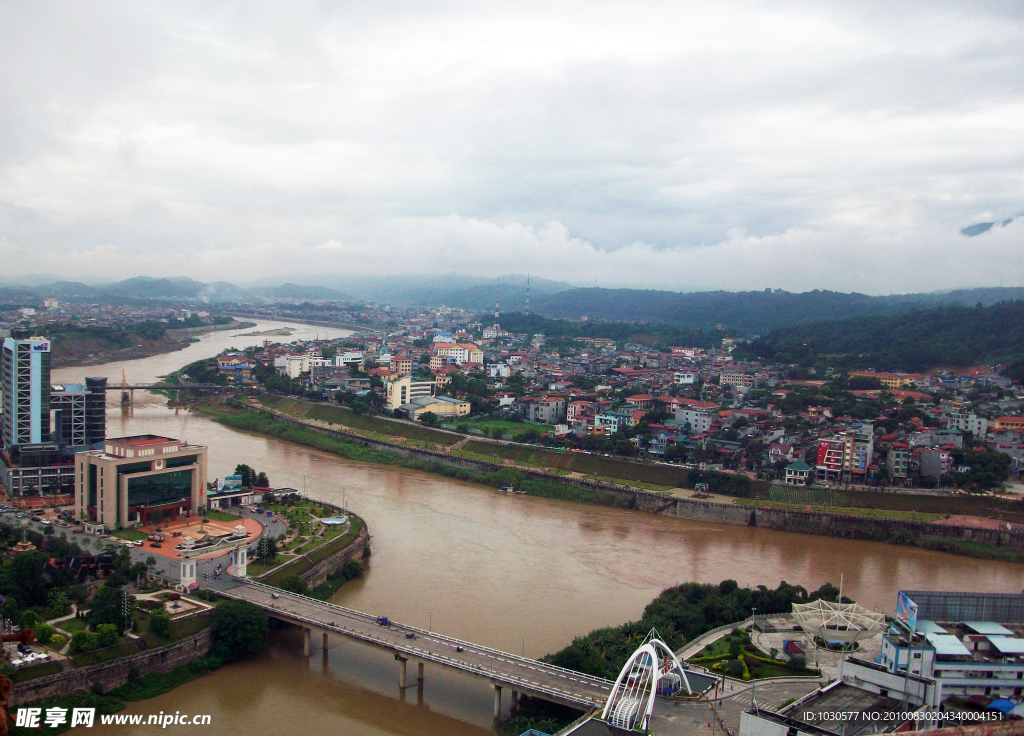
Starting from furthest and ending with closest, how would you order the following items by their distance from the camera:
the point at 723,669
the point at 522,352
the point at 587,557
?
1. the point at 522,352
2. the point at 587,557
3. the point at 723,669

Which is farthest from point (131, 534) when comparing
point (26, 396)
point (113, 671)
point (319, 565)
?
point (26, 396)

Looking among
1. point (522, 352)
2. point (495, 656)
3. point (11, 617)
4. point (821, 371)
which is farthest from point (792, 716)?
point (522, 352)

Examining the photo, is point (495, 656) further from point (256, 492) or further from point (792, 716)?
point (256, 492)

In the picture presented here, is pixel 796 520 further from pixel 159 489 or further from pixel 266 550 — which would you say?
pixel 159 489

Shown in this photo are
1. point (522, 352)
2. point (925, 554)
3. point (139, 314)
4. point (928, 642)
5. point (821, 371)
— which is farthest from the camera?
point (139, 314)

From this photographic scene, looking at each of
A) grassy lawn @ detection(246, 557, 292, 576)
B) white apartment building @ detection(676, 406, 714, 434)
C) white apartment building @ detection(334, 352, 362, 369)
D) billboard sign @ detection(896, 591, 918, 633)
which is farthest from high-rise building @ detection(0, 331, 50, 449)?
white apartment building @ detection(334, 352, 362, 369)

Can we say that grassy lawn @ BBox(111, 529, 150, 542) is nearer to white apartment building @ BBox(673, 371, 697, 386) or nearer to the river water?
the river water
